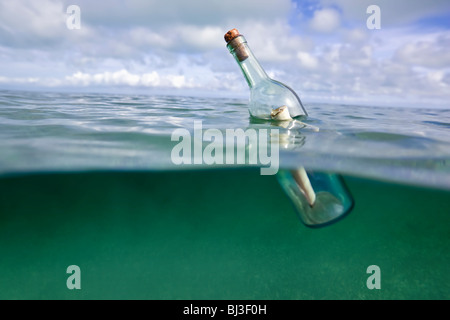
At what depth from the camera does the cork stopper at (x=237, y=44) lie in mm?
3121

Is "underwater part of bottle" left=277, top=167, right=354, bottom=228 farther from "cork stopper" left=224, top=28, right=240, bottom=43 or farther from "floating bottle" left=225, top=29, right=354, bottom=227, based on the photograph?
"cork stopper" left=224, top=28, right=240, bottom=43

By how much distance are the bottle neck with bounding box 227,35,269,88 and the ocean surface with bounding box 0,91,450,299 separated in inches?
23.7

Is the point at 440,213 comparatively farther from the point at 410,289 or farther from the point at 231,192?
the point at 231,192

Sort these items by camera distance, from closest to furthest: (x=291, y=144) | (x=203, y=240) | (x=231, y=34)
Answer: (x=203, y=240) → (x=291, y=144) → (x=231, y=34)

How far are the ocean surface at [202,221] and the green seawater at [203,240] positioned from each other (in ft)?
0.04

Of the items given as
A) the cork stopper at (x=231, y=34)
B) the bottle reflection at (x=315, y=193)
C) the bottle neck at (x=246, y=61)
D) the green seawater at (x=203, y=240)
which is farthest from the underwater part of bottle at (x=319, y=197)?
the cork stopper at (x=231, y=34)

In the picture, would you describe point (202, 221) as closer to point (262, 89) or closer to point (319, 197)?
point (319, 197)

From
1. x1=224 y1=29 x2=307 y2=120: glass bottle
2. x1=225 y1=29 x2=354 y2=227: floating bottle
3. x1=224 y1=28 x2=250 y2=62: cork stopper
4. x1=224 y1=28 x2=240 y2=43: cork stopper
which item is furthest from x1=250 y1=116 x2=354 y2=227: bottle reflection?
x1=224 y1=28 x2=240 y2=43: cork stopper

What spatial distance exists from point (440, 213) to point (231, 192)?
8.26 ft

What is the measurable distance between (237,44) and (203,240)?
6.89 feet

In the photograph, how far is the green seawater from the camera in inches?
97.9

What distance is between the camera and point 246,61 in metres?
3.40

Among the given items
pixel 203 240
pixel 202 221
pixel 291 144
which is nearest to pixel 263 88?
pixel 291 144
